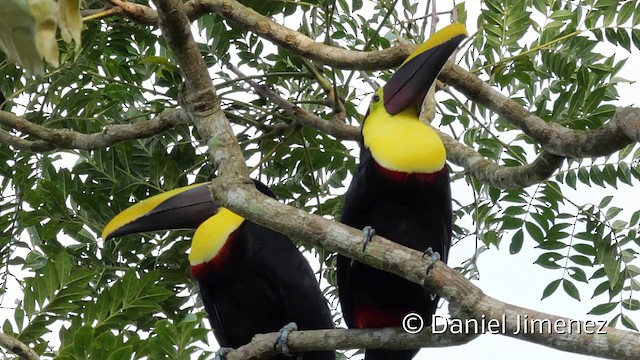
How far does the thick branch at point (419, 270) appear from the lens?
1899 millimetres

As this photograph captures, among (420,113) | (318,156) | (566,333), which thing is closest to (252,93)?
(318,156)

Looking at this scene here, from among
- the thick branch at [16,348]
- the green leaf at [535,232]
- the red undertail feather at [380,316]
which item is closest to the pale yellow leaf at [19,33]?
the thick branch at [16,348]

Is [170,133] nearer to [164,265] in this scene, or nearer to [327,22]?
[164,265]

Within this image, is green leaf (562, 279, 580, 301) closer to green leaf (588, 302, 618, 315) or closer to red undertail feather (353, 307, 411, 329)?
green leaf (588, 302, 618, 315)

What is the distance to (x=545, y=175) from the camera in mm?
2613

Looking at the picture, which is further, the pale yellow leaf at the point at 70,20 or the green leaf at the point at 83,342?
the green leaf at the point at 83,342

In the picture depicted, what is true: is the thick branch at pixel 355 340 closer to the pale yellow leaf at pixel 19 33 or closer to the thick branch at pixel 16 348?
the thick branch at pixel 16 348

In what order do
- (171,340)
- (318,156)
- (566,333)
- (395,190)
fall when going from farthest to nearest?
(318,156) < (395,190) < (171,340) < (566,333)

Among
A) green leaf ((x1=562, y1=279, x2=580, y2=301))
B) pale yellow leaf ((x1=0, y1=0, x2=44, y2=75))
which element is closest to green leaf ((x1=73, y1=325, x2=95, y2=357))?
pale yellow leaf ((x1=0, y1=0, x2=44, y2=75))

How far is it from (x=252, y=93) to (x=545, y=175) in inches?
50.7

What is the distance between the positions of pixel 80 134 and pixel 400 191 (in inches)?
45.9

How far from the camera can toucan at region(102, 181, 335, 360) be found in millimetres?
3281

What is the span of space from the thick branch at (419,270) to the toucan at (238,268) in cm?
87

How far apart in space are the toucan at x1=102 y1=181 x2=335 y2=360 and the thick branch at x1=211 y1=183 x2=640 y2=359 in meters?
0.87
